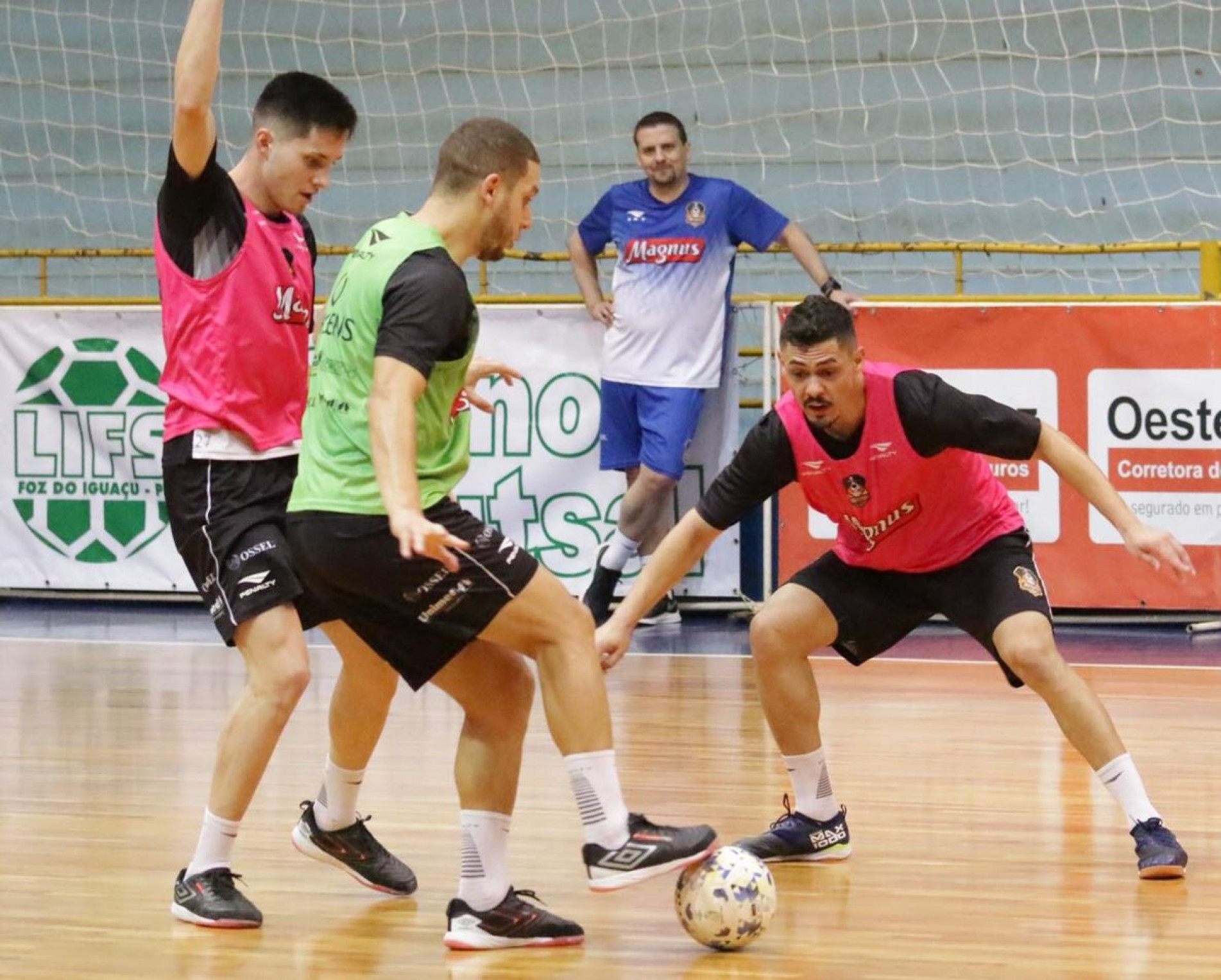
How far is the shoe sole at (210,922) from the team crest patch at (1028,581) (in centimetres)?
198

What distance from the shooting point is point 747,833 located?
5.01m

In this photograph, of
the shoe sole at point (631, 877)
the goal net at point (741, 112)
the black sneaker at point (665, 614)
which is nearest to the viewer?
the shoe sole at point (631, 877)

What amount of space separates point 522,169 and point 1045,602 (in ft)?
5.81

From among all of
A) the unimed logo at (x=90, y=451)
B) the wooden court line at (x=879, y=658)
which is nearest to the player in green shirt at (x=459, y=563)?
the wooden court line at (x=879, y=658)

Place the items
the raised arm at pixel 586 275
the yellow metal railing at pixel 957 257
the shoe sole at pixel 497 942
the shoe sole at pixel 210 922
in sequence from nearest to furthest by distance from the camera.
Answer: the shoe sole at pixel 497 942, the shoe sole at pixel 210 922, the yellow metal railing at pixel 957 257, the raised arm at pixel 586 275

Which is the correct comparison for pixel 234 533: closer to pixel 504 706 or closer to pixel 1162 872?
pixel 504 706

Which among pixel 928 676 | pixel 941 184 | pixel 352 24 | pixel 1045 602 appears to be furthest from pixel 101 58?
pixel 1045 602

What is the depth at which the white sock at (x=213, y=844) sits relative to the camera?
4164 mm

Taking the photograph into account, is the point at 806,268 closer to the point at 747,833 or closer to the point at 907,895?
the point at 747,833

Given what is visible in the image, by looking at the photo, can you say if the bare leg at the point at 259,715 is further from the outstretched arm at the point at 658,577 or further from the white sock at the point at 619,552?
the white sock at the point at 619,552

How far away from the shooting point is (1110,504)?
4254 mm

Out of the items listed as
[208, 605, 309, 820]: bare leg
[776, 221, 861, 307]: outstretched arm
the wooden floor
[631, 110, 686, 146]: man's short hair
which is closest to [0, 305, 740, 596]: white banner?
[776, 221, 861, 307]: outstretched arm

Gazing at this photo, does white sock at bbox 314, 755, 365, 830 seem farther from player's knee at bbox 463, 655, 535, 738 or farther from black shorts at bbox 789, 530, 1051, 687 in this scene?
black shorts at bbox 789, 530, 1051, 687

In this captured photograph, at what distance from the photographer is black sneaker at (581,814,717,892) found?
3740 millimetres
